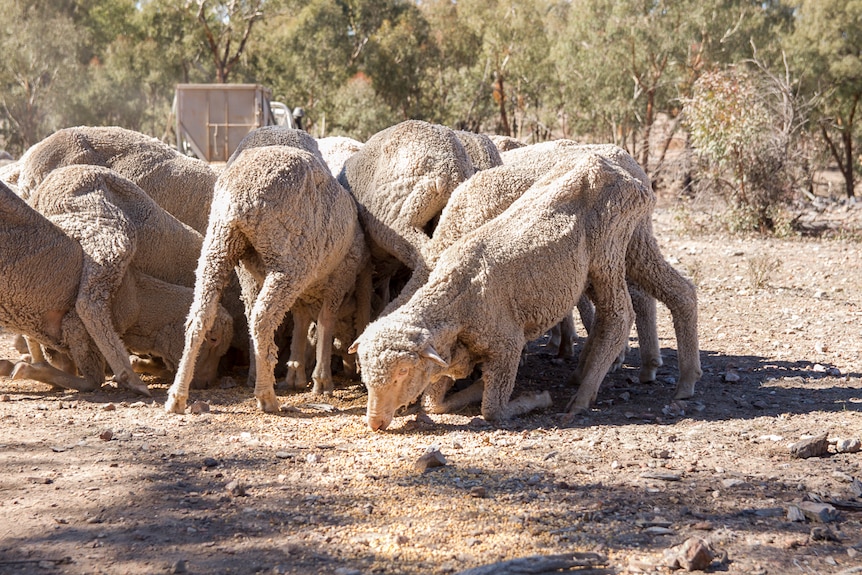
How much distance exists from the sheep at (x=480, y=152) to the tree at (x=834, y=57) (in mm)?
23428

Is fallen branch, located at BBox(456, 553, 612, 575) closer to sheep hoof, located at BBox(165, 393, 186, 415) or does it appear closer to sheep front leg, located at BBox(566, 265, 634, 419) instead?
sheep front leg, located at BBox(566, 265, 634, 419)

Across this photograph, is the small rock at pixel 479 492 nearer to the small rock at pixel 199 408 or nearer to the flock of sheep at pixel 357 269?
the flock of sheep at pixel 357 269

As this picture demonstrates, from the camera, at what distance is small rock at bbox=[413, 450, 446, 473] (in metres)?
5.16

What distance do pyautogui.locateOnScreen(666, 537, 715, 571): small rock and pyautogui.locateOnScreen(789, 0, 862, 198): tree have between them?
27322 mm

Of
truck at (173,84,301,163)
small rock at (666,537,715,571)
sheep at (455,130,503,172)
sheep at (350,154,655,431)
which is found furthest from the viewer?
truck at (173,84,301,163)

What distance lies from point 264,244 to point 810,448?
3538mm

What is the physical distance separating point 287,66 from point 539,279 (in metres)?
29.1

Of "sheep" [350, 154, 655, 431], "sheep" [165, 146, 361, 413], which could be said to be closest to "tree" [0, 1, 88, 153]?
"sheep" [165, 146, 361, 413]

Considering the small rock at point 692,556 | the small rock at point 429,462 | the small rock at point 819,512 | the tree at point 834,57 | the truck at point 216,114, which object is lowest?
the small rock at point 692,556

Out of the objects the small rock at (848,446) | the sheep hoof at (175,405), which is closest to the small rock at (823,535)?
the small rock at (848,446)

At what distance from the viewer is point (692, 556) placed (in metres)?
3.80

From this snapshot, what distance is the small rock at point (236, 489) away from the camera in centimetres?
479

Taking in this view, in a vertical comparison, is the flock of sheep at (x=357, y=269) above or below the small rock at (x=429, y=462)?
above

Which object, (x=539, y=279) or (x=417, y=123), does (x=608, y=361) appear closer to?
(x=539, y=279)
